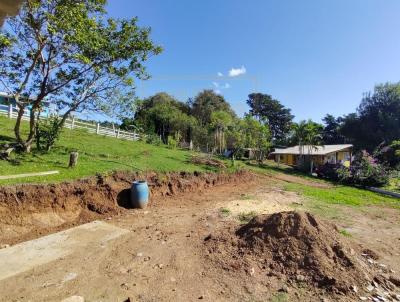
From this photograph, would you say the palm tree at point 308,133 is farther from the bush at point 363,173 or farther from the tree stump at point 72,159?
the tree stump at point 72,159

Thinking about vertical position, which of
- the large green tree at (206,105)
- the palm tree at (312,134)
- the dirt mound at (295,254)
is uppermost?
the large green tree at (206,105)

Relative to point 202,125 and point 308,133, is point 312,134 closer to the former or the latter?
point 308,133

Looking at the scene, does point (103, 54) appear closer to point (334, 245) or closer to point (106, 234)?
point (106, 234)

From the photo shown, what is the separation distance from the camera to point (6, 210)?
6.90m

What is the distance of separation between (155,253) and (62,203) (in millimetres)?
3806

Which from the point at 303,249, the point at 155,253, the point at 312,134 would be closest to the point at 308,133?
the point at 312,134

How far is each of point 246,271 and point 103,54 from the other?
9.45m

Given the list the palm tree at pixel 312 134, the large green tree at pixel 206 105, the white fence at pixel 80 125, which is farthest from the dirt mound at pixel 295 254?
the large green tree at pixel 206 105

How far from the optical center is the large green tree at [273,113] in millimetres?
59250

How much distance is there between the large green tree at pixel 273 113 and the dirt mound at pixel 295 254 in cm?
5462

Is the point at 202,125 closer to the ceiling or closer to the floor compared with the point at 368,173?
closer to the ceiling

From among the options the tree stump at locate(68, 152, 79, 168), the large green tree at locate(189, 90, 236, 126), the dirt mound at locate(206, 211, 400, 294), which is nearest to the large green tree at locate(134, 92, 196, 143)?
the large green tree at locate(189, 90, 236, 126)

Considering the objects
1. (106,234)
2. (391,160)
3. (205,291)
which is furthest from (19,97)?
(391,160)

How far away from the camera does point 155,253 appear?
5793 mm
